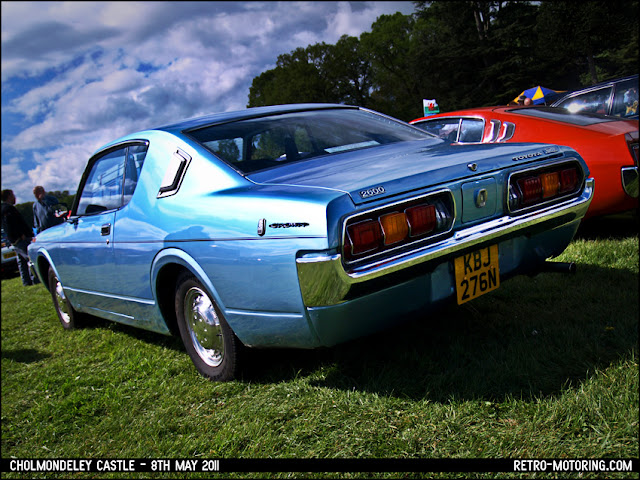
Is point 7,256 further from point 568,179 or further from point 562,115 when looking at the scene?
point 568,179

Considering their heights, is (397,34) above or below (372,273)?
above

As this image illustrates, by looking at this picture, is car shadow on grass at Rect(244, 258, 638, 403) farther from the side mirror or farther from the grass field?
the side mirror

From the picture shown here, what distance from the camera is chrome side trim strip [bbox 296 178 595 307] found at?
1976 millimetres

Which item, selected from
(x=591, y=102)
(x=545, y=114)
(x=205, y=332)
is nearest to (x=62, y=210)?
(x=205, y=332)

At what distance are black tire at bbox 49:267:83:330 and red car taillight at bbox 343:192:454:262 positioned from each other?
3.55 meters

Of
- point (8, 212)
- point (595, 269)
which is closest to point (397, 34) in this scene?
point (8, 212)

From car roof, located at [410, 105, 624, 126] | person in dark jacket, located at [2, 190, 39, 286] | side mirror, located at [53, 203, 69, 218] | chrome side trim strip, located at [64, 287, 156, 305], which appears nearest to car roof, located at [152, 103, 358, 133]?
chrome side trim strip, located at [64, 287, 156, 305]

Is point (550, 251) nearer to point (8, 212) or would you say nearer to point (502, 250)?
point (502, 250)

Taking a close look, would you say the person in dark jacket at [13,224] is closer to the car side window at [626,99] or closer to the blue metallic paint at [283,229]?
the blue metallic paint at [283,229]

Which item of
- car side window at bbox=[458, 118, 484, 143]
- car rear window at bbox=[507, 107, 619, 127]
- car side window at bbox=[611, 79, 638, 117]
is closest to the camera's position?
car rear window at bbox=[507, 107, 619, 127]

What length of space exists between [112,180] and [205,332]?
146 cm

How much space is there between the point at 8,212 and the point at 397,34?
84.5 ft

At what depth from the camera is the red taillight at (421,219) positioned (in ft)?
7.07

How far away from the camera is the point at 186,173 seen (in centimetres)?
277
